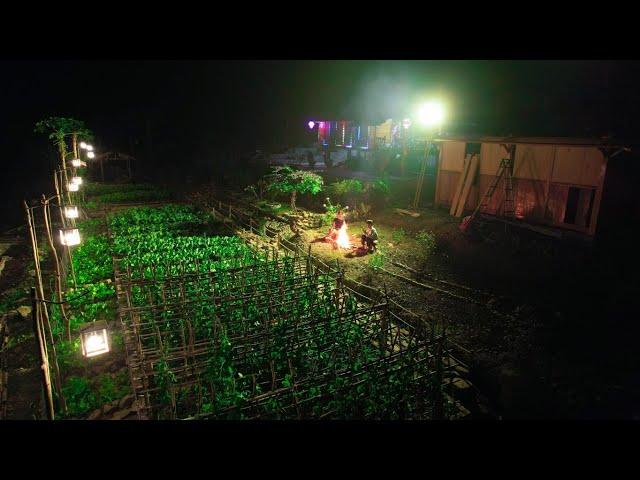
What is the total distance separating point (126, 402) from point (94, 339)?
1227 millimetres

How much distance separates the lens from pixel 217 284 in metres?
10.8

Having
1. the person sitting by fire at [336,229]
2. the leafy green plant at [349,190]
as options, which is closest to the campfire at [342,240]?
the person sitting by fire at [336,229]

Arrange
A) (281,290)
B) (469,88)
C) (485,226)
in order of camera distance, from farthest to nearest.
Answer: (469,88)
(485,226)
(281,290)

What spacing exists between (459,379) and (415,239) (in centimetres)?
840

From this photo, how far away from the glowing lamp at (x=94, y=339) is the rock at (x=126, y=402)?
3.02ft

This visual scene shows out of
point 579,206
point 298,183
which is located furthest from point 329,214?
point 579,206

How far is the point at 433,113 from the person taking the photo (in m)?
21.0

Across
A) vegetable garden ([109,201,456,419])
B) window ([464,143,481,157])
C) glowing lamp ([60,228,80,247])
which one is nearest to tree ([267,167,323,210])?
window ([464,143,481,157])

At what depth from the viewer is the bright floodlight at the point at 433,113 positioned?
20583 millimetres

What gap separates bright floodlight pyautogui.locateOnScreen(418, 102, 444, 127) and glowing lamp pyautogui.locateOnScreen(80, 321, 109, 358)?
18680 millimetres

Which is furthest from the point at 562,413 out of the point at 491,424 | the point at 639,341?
the point at 491,424

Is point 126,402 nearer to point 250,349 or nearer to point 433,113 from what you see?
point 250,349

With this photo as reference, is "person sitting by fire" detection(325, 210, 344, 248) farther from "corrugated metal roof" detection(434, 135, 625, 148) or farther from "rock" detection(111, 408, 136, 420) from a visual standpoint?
"rock" detection(111, 408, 136, 420)

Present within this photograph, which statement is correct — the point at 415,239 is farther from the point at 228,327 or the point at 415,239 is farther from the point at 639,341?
the point at 228,327
